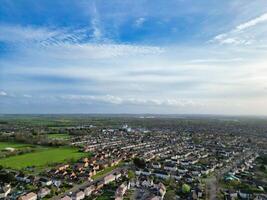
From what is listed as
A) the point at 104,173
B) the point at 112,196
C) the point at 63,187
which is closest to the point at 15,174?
the point at 63,187

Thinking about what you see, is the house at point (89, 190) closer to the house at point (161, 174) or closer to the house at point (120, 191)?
the house at point (120, 191)

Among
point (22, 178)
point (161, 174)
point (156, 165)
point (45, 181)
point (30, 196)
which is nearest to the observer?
point (30, 196)

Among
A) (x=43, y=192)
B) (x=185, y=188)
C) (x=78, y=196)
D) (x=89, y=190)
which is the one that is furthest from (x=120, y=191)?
(x=43, y=192)

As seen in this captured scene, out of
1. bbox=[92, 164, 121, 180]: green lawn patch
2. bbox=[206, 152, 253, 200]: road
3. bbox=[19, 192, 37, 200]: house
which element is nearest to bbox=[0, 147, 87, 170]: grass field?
bbox=[92, 164, 121, 180]: green lawn patch

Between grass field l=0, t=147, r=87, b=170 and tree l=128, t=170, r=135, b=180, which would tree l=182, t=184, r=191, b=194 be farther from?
grass field l=0, t=147, r=87, b=170

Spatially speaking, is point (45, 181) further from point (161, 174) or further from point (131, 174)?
point (161, 174)

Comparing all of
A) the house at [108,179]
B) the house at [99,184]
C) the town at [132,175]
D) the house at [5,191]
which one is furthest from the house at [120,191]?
the house at [5,191]
